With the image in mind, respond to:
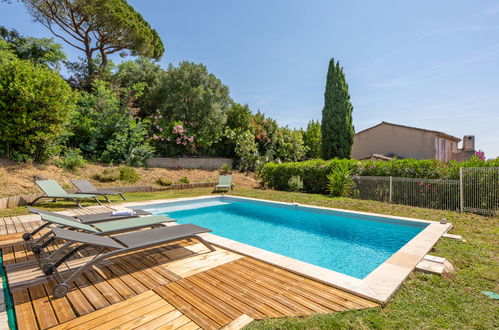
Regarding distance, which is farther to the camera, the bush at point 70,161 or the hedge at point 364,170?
the bush at point 70,161

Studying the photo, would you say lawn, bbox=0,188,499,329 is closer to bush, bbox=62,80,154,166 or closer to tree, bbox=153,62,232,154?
bush, bbox=62,80,154,166

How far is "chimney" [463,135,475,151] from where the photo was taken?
29.1 m

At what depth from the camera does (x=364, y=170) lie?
11.4 metres

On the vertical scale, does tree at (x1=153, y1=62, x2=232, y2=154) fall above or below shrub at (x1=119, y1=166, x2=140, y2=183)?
above

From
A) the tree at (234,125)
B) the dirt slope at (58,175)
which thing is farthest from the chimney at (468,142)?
the dirt slope at (58,175)

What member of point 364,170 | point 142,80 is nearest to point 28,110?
point 142,80

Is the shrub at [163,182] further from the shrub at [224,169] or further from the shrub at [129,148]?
the shrub at [224,169]

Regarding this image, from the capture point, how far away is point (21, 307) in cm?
245

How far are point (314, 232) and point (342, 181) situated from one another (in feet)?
16.4

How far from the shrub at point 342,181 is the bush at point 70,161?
40.6ft

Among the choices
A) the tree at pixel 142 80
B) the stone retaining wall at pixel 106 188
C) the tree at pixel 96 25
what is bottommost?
the stone retaining wall at pixel 106 188

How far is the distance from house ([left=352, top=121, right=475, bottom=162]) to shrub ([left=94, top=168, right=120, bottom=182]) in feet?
60.1

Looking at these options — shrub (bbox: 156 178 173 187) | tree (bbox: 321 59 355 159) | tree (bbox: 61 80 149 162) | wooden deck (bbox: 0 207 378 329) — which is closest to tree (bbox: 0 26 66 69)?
tree (bbox: 61 80 149 162)

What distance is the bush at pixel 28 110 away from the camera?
958 centimetres
